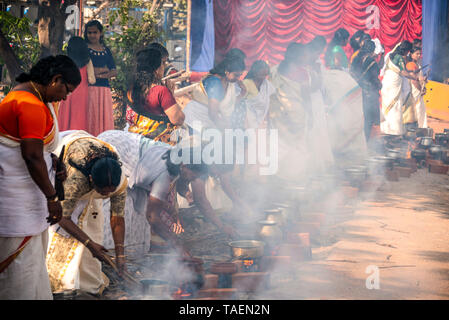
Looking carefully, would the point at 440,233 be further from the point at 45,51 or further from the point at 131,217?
the point at 45,51

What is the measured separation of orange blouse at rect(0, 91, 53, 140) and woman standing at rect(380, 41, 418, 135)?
8.29 metres

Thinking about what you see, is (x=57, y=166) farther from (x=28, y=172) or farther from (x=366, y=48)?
(x=366, y=48)

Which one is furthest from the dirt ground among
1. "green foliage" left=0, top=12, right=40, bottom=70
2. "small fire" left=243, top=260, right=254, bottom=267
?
"green foliage" left=0, top=12, right=40, bottom=70

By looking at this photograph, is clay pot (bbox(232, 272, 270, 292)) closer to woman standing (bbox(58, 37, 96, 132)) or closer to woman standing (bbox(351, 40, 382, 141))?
woman standing (bbox(58, 37, 96, 132))

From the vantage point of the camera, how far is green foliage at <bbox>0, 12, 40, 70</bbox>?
6.28 meters

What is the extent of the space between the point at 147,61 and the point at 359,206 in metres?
3.15

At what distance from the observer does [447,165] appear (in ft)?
27.4

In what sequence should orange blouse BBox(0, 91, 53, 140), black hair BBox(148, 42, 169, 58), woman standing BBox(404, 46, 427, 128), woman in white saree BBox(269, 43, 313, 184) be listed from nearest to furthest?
orange blouse BBox(0, 91, 53, 140)
black hair BBox(148, 42, 169, 58)
woman in white saree BBox(269, 43, 313, 184)
woman standing BBox(404, 46, 427, 128)

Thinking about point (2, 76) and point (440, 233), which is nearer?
point (440, 233)

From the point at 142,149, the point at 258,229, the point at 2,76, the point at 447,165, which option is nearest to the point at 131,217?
the point at 142,149

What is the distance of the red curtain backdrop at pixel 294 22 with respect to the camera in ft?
42.8

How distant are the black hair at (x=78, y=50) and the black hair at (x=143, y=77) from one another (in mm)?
1462

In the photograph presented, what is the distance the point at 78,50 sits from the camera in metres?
5.42
